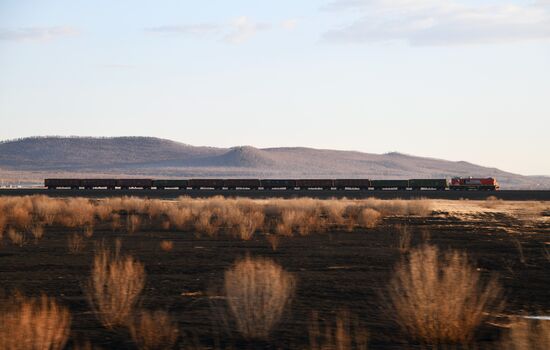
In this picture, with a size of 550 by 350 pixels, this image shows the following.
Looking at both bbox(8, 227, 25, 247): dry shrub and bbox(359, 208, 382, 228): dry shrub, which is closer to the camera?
bbox(8, 227, 25, 247): dry shrub

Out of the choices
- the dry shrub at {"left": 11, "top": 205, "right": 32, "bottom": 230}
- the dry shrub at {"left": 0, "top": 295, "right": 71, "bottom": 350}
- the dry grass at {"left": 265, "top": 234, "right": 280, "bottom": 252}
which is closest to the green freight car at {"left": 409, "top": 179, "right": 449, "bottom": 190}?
the dry shrub at {"left": 11, "top": 205, "right": 32, "bottom": 230}

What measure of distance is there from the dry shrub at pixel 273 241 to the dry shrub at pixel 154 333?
12.3 m

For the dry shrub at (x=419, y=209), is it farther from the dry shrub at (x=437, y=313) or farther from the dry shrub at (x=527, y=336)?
the dry shrub at (x=527, y=336)

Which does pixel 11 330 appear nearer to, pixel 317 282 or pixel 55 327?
pixel 55 327

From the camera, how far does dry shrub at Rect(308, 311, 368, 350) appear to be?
10.8 meters

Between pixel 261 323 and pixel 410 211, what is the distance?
36.7 metres

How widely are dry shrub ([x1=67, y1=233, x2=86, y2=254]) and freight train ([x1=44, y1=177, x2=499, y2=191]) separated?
6128 centimetres

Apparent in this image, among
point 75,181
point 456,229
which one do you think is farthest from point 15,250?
point 75,181

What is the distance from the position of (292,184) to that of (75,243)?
6462 cm

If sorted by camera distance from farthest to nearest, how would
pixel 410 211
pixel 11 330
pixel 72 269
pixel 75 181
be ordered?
pixel 75 181
pixel 410 211
pixel 72 269
pixel 11 330

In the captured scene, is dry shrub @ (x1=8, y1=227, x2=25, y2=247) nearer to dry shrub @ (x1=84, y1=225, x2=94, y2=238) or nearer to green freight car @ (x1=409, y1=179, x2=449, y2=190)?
dry shrub @ (x1=84, y1=225, x2=94, y2=238)

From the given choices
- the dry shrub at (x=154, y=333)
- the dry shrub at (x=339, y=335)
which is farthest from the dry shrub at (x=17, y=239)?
the dry shrub at (x=339, y=335)

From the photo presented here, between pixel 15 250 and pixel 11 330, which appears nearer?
pixel 11 330

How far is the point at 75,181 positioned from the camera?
307ft
